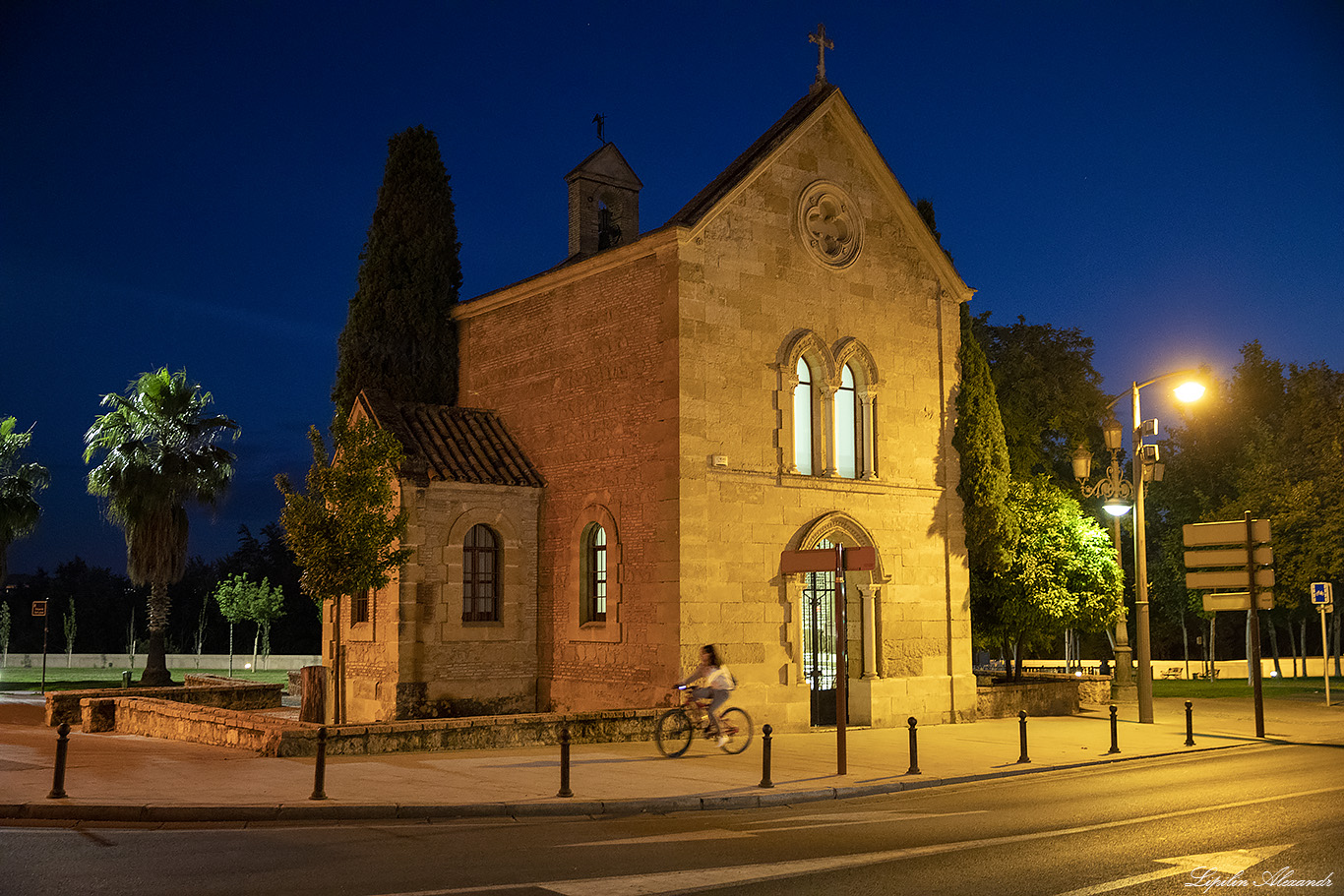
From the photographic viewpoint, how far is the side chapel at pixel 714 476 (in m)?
21.7

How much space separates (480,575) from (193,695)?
7932mm

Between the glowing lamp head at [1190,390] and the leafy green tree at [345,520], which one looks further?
the glowing lamp head at [1190,390]

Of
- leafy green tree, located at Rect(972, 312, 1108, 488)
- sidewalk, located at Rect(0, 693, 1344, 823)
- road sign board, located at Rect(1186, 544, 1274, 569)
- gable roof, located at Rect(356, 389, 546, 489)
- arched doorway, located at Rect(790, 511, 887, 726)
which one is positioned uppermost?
leafy green tree, located at Rect(972, 312, 1108, 488)

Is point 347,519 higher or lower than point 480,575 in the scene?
higher

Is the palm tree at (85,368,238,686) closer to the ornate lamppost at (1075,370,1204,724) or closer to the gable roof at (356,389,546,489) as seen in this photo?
the gable roof at (356,389,546,489)

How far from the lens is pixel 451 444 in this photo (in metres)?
24.5

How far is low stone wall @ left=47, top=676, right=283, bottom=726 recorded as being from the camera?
81.7ft

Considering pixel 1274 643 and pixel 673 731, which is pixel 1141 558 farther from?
pixel 1274 643

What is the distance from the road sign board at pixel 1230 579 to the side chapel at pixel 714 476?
17.4 ft

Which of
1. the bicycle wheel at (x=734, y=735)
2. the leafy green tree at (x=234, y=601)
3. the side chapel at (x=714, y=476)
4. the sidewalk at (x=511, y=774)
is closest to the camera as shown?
the sidewalk at (x=511, y=774)

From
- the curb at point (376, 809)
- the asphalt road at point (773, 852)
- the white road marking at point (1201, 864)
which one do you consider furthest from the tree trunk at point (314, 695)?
the white road marking at point (1201, 864)

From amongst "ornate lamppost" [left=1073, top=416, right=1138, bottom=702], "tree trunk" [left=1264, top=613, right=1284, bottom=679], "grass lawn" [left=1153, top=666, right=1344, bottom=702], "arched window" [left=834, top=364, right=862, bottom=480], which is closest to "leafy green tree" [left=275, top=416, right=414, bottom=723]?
"arched window" [left=834, top=364, right=862, bottom=480]

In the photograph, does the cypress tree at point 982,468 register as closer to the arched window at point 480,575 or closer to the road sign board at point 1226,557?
the road sign board at point 1226,557

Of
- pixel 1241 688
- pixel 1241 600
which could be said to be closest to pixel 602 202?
pixel 1241 600
